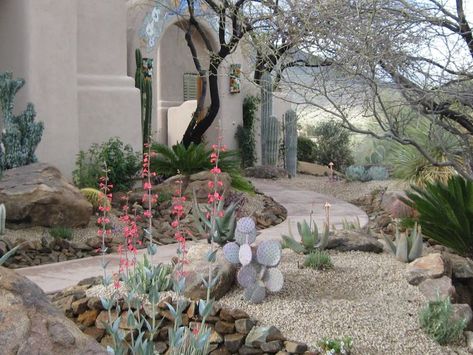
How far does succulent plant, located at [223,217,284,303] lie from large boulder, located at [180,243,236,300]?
0.08 meters

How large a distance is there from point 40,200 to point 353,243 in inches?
163

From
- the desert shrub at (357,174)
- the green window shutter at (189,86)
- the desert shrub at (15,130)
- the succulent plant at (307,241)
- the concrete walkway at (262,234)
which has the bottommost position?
the concrete walkway at (262,234)

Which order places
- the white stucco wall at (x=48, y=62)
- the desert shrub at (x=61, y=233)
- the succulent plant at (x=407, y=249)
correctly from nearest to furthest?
the succulent plant at (x=407, y=249)
the desert shrub at (x=61, y=233)
the white stucco wall at (x=48, y=62)

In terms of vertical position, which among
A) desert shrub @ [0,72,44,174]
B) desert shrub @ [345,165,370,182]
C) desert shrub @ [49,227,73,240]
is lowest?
desert shrub @ [49,227,73,240]

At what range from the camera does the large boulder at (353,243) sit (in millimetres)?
6379

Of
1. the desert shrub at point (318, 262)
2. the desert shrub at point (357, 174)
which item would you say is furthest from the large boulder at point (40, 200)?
the desert shrub at point (357, 174)

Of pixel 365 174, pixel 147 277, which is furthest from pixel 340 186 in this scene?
pixel 147 277

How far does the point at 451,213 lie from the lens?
741cm

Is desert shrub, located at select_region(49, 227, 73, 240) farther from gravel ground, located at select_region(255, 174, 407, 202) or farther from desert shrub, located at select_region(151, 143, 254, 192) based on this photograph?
gravel ground, located at select_region(255, 174, 407, 202)

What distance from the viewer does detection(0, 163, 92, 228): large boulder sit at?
8594 millimetres

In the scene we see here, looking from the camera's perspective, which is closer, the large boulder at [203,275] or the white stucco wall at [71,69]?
the large boulder at [203,275]

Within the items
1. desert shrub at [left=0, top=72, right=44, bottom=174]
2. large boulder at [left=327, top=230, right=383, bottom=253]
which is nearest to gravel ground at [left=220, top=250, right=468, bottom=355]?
large boulder at [left=327, top=230, right=383, bottom=253]

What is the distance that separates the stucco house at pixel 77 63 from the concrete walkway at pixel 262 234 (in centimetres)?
271

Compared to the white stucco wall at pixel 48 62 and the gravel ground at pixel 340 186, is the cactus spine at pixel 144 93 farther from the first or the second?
the gravel ground at pixel 340 186
